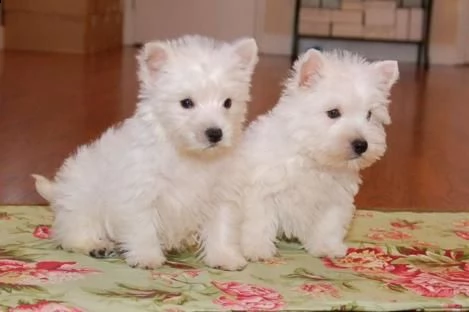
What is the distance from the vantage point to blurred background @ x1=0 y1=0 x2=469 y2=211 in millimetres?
3148

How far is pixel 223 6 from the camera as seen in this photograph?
7672mm

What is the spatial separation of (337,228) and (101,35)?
5.17 m

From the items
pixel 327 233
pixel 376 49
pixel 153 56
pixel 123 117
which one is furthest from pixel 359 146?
pixel 376 49

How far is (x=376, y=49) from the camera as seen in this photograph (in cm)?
759

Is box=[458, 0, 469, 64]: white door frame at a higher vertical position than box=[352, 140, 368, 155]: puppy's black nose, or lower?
higher

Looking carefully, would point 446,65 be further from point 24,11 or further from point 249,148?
point 249,148

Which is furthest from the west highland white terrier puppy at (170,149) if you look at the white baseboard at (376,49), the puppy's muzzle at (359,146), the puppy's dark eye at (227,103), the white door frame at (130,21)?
the white door frame at (130,21)

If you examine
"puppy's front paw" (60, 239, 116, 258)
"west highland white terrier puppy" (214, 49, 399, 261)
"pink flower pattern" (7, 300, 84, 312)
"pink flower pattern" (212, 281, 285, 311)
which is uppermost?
"west highland white terrier puppy" (214, 49, 399, 261)

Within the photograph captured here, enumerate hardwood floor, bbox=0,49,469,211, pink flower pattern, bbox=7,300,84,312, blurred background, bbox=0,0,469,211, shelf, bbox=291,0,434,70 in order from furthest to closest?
shelf, bbox=291,0,434,70 → blurred background, bbox=0,0,469,211 → hardwood floor, bbox=0,49,469,211 → pink flower pattern, bbox=7,300,84,312

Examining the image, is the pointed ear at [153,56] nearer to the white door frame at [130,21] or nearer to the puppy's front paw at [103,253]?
the puppy's front paw at [103,253]

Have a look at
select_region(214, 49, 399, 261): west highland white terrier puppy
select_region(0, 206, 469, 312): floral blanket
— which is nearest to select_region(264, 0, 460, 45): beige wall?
select_region(0, 206, 469, 312): floral blanket

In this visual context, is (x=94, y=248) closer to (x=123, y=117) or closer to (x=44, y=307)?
(x=44, y=307)

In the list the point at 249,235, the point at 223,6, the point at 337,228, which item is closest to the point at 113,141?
the point at 249,235

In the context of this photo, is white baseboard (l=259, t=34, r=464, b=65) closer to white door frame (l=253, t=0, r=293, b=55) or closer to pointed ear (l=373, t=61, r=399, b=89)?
white door frame (l=253, t=0, r=293, b=55)
